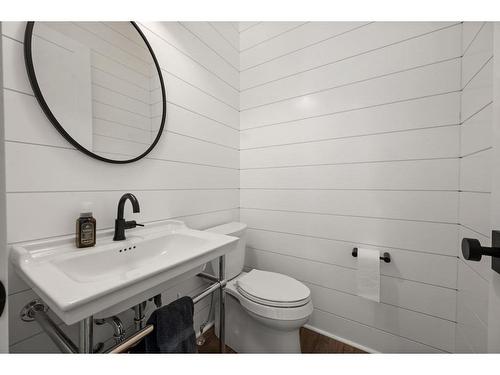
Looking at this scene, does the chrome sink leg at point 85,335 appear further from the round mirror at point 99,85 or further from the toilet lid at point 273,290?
the toilet lid at point 273,290

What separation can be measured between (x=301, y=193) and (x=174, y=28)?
→ 126 cm

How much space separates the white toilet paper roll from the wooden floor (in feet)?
1.27

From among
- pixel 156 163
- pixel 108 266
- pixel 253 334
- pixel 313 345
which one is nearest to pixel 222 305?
pixel 253 334

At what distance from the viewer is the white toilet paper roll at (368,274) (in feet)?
3.68

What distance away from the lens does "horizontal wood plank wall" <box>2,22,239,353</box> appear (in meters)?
0.67

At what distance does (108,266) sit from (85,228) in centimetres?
17

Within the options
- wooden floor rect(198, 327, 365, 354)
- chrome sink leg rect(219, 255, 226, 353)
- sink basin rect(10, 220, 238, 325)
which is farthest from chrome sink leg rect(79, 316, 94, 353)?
wooden floor rect(198, 327, 365, 354)

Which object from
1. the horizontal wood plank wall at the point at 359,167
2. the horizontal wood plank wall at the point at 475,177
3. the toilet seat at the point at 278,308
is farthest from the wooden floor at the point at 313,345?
the horizontal wood plank wall at the point at 475,177

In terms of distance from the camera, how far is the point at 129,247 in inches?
33.1

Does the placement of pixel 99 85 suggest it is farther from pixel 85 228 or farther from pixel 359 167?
pixel 359 167

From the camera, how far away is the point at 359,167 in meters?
1.22

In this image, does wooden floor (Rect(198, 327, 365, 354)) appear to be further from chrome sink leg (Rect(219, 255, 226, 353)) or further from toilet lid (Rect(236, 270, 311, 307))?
toilet lid (Rect(236, 270, 311, 307))
